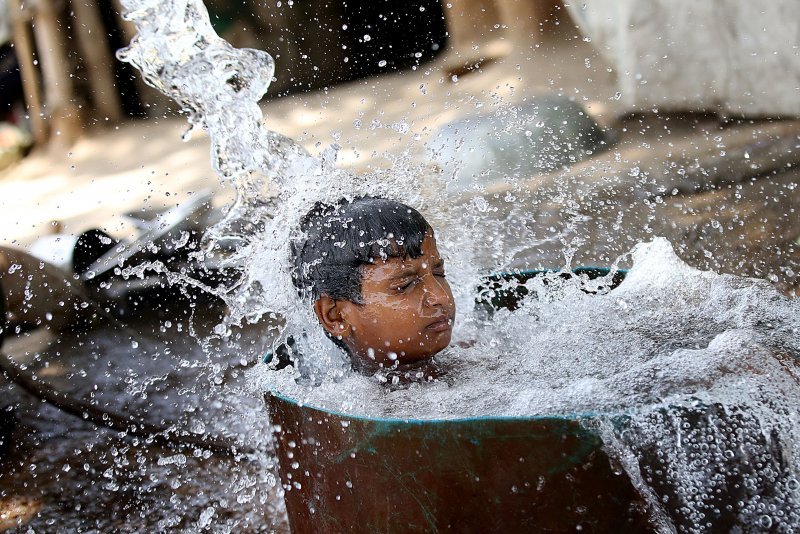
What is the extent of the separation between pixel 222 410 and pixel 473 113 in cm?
348

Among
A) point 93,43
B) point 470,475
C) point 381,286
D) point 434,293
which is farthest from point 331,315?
point 93,43

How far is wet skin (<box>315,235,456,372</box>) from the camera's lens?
1.99 metres

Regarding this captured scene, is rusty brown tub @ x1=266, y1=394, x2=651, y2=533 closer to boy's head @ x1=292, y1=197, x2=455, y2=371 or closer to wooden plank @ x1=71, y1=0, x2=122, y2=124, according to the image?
boy's head @ x1=292, y1=197, x2=455, y2=371

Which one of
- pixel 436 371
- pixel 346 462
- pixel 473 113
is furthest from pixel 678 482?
pixel 473 113

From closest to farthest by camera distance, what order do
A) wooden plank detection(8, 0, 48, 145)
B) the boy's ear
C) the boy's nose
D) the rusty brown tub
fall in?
1. the rusty brown tub
2. the boy's nose
3. the boy's ear
4. wooden plank detection(8, 0, 48, 145)

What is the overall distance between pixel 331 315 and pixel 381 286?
17 cm

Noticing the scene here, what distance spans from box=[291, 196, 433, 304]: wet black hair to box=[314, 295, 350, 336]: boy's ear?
2cm

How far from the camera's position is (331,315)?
2.10m

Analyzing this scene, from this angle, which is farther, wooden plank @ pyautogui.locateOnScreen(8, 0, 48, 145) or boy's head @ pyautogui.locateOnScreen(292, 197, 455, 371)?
wooden plank @ pyautogui.locateOnScreen(8, 0, 48, 145)

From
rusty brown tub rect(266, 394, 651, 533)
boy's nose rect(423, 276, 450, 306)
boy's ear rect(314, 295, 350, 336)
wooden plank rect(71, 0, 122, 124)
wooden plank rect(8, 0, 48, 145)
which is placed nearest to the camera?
rusty brown tub rect(266, 394, 651, 533)

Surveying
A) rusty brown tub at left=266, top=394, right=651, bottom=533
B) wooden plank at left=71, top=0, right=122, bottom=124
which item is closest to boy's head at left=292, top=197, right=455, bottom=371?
rusty brown tub at left=266, top=394, right=651, bottom=533

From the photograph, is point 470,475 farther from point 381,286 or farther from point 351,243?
point 351,243

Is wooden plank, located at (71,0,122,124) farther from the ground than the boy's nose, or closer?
A: farther from the ground

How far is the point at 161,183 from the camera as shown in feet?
21.4
